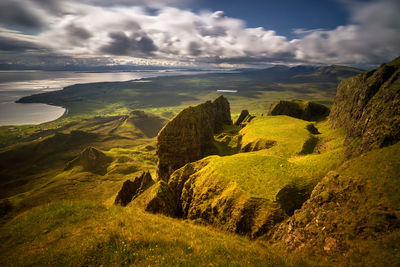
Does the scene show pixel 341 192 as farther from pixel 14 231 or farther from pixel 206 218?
pixel 14 231

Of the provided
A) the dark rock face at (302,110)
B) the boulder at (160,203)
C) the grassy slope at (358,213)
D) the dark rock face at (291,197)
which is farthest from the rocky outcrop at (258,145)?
the dark rock face at (302,110)

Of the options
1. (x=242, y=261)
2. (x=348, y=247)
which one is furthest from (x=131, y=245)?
(x=348, y=247)

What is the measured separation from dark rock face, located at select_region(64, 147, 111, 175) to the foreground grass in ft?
437

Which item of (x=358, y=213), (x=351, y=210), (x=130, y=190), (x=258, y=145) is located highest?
(x=358, y=213)

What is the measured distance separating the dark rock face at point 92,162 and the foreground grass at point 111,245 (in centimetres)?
13314

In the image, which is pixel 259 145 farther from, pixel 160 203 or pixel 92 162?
pixel 92 162

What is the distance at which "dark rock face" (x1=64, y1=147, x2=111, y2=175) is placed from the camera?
133 meters

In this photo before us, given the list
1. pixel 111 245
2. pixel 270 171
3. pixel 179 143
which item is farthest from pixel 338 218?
pixel 179 143

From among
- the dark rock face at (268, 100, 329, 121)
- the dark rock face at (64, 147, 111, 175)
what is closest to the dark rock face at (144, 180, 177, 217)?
the dark rock face at (268, 100, 329, 121)

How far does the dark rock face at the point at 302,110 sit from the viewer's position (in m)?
77.2

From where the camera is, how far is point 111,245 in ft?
34.7

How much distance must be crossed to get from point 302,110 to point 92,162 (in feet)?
499

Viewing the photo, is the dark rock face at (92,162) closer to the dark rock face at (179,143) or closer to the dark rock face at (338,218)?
the dark rock face at (179,143)

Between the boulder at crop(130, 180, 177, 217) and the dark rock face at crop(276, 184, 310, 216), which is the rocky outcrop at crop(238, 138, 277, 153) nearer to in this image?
the dark rock face at crop(276, 184, 310, 216)
